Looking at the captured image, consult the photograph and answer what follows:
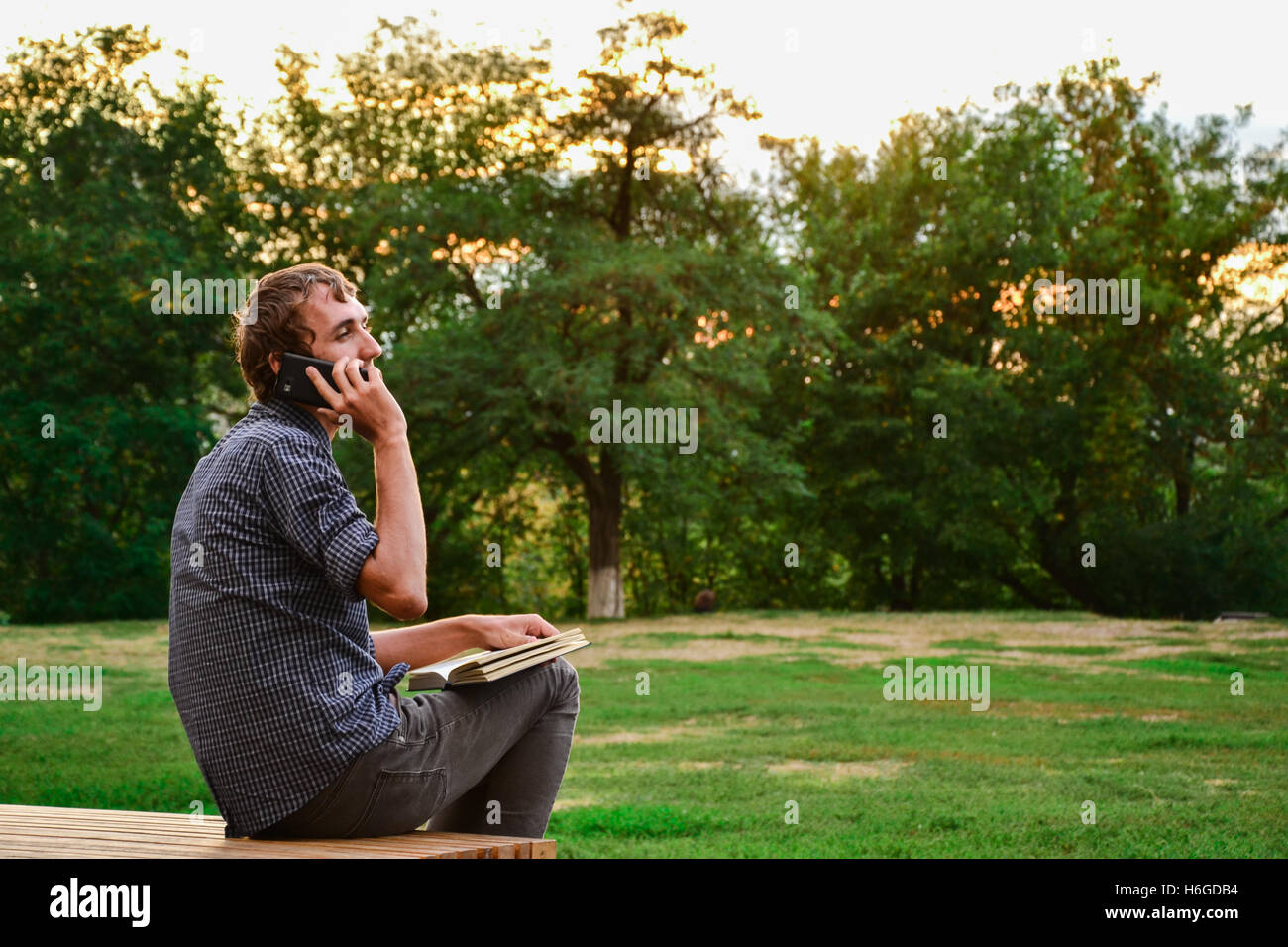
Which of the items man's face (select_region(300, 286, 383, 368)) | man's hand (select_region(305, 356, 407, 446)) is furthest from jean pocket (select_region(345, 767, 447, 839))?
man's face (select_region(300, 286, 383, 368))

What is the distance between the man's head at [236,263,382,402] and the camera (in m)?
3.45

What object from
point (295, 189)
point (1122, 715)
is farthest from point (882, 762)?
point (295, 189)

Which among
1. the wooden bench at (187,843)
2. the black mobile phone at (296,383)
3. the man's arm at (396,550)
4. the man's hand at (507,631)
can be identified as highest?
the black mobile phone at (296,383)

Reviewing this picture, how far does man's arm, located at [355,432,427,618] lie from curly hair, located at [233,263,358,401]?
0.40 meters

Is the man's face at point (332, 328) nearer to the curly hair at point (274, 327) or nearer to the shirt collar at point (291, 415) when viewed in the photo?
the curly hair at point (274, 327)

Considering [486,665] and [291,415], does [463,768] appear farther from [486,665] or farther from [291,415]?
[291,415]

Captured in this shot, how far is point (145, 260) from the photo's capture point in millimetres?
A: 28375

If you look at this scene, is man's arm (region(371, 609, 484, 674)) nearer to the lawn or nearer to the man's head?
the man's head

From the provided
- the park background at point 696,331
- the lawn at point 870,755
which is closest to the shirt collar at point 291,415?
the lawn at point 870,755

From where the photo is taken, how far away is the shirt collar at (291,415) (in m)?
3.36

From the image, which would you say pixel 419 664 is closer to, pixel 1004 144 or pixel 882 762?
pixel 882 762

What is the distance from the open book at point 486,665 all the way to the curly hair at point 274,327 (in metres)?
0.82

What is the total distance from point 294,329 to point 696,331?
22.6 meters

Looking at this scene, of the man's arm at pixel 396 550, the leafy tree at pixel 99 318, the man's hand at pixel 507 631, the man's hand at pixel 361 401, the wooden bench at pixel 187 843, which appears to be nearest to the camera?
the wooden bench at pixel 187 843
